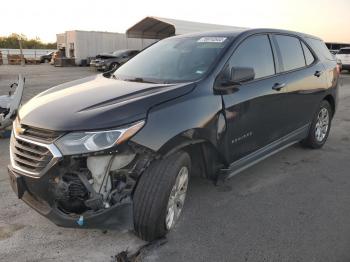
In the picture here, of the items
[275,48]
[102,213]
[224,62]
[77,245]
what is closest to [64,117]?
[102,213]

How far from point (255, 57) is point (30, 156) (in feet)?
8.26

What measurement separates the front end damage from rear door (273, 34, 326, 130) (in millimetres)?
2356

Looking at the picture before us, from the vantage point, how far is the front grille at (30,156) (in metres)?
2.64

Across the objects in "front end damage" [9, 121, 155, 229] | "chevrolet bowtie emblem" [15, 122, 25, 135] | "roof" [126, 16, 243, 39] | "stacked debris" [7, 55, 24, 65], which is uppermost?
"roof" [126, 16, 243, 39]

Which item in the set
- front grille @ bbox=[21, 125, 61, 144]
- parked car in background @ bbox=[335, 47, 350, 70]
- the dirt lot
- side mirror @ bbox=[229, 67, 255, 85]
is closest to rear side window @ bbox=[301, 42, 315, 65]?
the dirt lot

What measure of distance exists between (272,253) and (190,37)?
8.20ft

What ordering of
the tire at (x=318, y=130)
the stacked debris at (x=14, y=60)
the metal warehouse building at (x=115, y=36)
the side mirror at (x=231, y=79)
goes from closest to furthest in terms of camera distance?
the side mirror at (x=231, y=79) → the tire at (x=318, y=130) → the metal warehouse building at (x=115, y=36) → the stacked debris at (x=14, y=60)

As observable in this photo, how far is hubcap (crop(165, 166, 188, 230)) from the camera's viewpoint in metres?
3.08

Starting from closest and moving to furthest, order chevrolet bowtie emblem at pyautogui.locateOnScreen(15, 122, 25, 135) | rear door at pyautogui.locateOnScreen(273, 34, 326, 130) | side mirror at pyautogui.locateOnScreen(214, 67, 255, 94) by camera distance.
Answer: chevrolet bowtie emblem at pyautogui.locateOnScreen(15, 122, 25, 135)
side mirror at pyautogui.locateOnScreen(214, 67, 255, 94)
rear door at pyautogui.locateOnScreen(273, 34, 326, 130)

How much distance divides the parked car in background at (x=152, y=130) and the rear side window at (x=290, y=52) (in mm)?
90

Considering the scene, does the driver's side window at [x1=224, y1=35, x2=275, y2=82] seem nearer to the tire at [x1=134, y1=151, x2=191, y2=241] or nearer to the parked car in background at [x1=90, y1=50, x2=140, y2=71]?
the tire at [x1=134, y1=151, x2=191, y2=241]

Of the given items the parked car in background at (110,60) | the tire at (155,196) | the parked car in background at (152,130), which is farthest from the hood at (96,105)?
the parked car in background at (110,60)

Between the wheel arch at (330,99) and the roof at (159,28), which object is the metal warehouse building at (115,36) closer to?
the roof at (159,28)

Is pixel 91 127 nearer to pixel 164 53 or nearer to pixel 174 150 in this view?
pixel 174 150
